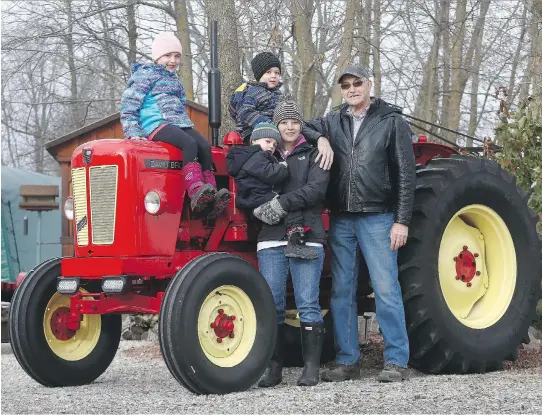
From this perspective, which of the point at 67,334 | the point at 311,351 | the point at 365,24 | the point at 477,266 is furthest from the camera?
the point at 365,24

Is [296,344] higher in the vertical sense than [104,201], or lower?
lower

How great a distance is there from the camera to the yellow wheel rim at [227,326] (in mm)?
5832

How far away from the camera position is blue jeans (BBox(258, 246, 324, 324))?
6277mm

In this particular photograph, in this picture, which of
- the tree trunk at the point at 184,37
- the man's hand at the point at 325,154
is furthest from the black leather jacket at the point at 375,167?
the tree trunk at the point at 184,37

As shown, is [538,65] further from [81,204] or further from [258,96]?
[81,204]

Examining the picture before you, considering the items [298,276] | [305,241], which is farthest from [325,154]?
[298,276]

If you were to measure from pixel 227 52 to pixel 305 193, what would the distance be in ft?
12.4

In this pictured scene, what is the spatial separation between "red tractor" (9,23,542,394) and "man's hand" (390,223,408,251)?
208 millimetres

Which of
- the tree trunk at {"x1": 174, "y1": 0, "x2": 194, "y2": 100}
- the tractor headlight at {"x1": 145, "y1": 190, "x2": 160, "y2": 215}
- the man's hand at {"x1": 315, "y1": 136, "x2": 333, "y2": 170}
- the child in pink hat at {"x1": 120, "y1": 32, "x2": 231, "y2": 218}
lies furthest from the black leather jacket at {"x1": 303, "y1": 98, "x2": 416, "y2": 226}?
the tree trunk at {"x1": 174, "y1": 0, "x2": 194, "y2": 100}

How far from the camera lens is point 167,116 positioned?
641 cm

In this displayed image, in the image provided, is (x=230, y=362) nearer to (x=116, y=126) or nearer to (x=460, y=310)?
(x=460, y=310)

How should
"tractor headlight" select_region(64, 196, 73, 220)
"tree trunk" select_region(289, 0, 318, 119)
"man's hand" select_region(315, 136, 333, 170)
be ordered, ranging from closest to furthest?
"man's hand" select_region(315, 136, 333, 170) < "tractor headlight" select_region(64, 196, 73, 220) < "tree trunk" select_region(289, 0, 318, 119)

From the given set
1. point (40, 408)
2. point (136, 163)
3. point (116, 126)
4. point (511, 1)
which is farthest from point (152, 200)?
point (511, 1)

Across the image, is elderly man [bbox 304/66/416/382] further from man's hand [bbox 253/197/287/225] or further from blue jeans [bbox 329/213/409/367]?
man's hand [bbox 253/197/287/225]
